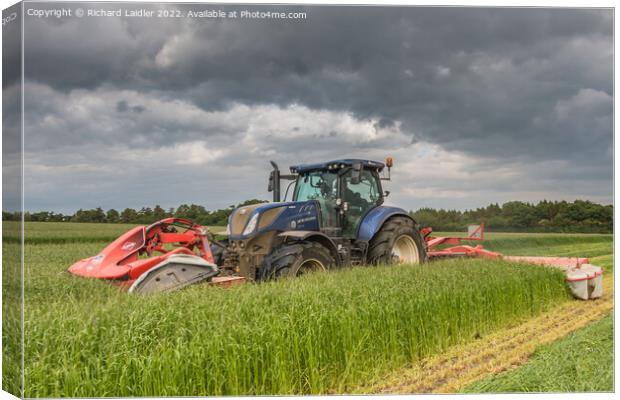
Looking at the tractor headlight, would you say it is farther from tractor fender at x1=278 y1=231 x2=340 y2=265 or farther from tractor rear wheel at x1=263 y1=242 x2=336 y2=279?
tractor rear wheel at x1=263 y1=242 x2=336 y2=279

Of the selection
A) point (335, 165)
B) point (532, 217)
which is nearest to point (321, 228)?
point (335, 165)

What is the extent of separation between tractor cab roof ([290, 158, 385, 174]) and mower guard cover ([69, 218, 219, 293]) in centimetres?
230

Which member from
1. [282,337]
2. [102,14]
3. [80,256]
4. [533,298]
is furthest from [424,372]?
[80,256]

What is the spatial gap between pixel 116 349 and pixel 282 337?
1.45m

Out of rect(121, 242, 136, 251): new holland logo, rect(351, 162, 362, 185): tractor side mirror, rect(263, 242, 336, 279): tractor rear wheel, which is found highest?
rect(351, 162, 362, 185): tractor side mirror

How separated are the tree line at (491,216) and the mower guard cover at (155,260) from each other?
230mm

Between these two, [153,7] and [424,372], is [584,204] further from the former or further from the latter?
[153,7]

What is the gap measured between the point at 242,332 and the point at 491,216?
787 cm

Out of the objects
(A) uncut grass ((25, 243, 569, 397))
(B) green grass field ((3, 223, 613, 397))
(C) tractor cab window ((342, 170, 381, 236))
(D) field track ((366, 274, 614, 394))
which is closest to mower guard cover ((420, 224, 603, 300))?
(D) field track ((366, 274, 614, 394))

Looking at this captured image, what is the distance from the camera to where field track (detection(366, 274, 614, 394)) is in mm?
5746

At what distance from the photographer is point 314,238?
27.2 ft

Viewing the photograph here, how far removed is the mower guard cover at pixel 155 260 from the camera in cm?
656

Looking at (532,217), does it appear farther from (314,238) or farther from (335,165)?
(314,238)

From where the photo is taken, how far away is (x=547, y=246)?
12.4 metres
